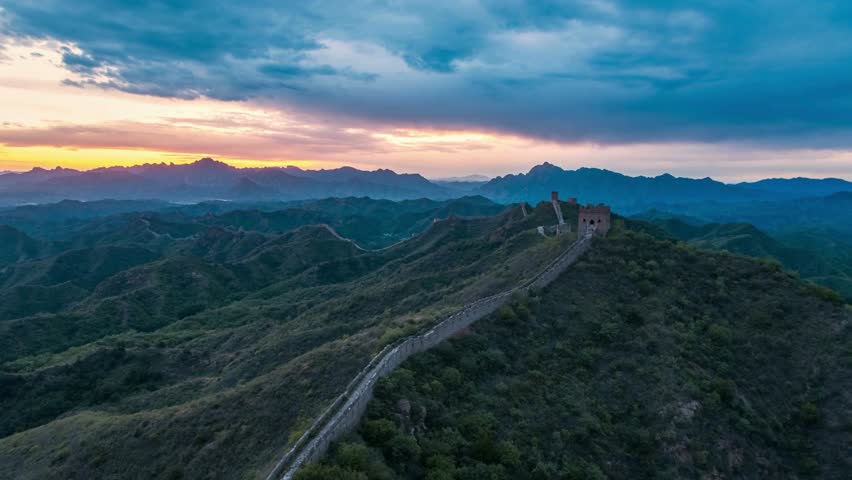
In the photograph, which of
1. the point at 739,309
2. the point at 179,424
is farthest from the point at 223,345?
the point at 739,309

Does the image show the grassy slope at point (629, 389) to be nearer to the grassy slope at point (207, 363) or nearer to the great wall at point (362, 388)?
the great wall at point (362, 388)

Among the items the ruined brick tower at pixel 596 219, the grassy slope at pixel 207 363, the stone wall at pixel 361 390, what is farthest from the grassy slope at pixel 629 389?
the ruined brick tower at pixel 596 219

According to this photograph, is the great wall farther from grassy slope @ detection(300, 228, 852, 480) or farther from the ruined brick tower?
the ruined brick tower

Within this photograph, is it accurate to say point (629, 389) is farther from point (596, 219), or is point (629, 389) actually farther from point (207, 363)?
point (207, 363)

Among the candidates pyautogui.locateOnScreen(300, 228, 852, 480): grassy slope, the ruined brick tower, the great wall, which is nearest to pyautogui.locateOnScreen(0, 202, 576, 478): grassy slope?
Result: the great wall

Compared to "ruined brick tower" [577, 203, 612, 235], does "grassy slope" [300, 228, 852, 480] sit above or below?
below

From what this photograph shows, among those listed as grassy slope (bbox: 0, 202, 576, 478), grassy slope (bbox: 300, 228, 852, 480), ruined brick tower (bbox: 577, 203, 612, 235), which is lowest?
grassy slope (bbox: 0, 202, 576, 478)

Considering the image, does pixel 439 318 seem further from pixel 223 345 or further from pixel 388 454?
pixel 223 345
